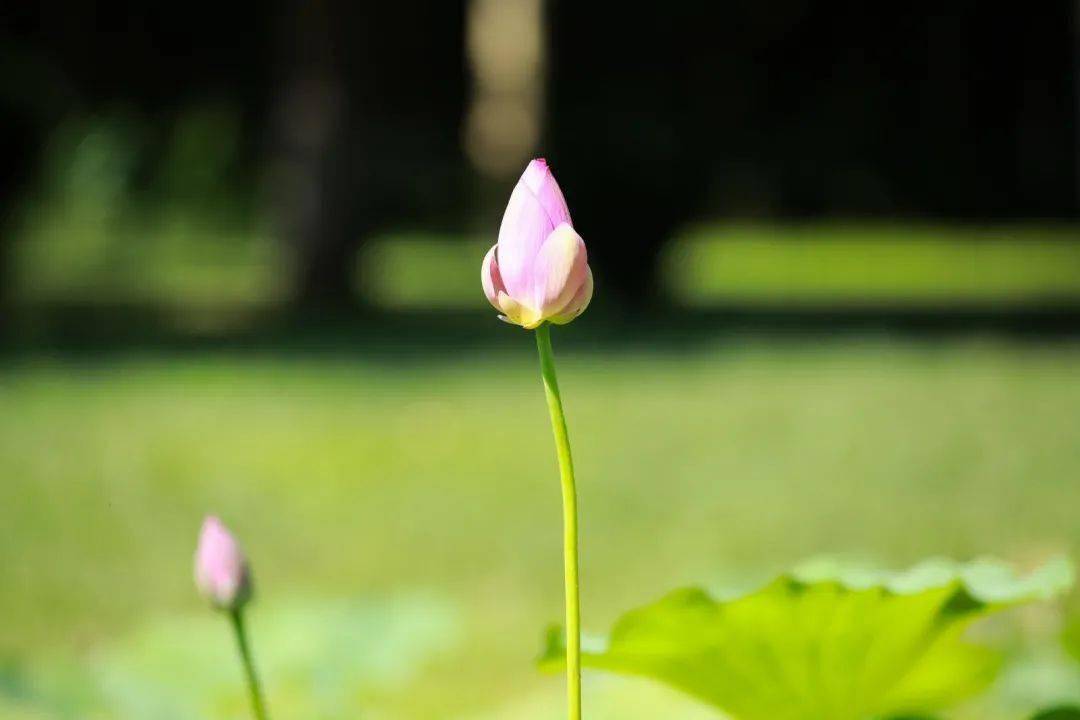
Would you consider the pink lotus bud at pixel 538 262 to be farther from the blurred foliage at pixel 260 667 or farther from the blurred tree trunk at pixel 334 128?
the blurred tree trunk at pixel 334 128

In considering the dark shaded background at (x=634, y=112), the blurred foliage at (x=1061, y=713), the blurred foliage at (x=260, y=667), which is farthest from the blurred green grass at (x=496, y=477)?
the dark shaded background at (x=634, y=112)

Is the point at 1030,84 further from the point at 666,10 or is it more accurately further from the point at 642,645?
the point at 642,645

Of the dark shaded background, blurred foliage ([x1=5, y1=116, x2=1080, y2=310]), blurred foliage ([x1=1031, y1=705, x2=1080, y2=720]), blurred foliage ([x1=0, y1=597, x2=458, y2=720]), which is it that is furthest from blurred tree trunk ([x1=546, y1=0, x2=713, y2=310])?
blurred foliage ([x1=1031, y1=705, x2=1080, y2=720])

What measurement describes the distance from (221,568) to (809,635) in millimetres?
423

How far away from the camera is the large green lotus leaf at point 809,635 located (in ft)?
3.73

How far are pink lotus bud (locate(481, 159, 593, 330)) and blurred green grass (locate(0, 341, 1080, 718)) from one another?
2.57 ft

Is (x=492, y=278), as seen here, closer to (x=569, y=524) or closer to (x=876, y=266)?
(x=569, y=524)

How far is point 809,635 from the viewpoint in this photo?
1.17 metres

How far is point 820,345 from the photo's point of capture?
684cm

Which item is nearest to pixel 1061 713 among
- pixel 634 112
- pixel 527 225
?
Answer: pixel 527 225

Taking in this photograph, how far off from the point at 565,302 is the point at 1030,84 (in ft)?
32.5

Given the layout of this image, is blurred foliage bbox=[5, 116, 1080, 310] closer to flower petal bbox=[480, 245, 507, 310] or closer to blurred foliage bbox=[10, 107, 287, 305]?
blurred foliage bbox=[10, 107, 287, 305]

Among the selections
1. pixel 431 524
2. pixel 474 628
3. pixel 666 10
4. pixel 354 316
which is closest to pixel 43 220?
pixel 354 316

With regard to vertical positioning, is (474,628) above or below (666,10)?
below
